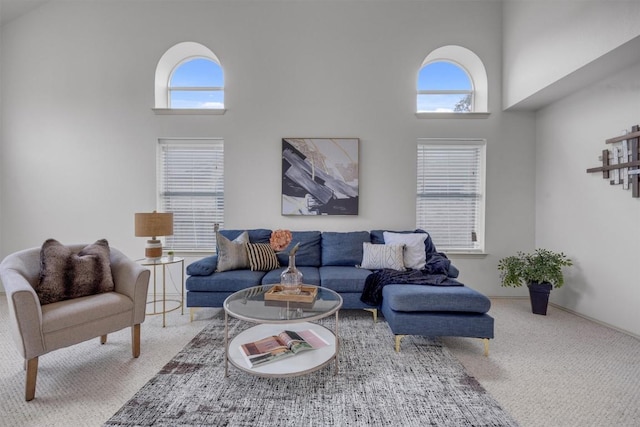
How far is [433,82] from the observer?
3975 millimetres

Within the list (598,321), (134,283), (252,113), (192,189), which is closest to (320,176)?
(252,113)

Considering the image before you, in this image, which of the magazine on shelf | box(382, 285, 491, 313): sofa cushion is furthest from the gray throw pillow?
box(382, 285, 491, 313): sofa cushion

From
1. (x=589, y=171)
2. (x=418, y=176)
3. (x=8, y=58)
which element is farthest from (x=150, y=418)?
(x=8, y=58)

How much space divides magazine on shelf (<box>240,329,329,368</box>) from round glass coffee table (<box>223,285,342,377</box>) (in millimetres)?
26

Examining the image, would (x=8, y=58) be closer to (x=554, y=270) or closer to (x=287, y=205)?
(x=287, y=205)

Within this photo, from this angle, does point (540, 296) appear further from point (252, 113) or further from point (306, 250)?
point (252, 113)

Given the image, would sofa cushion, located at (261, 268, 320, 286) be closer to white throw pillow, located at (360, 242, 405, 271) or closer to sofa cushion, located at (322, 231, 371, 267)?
sofa cushion, located at (322, 231, 371, 267)

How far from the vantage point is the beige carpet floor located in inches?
62.5

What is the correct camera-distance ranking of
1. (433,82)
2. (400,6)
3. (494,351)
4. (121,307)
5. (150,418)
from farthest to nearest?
(433,82) → (400,6) → (494,351) → (121,307) → (150,418)

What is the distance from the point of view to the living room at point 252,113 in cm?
365

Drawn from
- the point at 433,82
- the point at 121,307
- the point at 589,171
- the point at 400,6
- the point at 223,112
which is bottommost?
the point at 121,307

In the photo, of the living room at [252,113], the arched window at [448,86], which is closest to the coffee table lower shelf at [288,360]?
the living room at [252,113]

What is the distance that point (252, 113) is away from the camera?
12.2ft

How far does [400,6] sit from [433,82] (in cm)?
107
